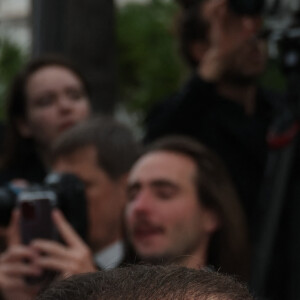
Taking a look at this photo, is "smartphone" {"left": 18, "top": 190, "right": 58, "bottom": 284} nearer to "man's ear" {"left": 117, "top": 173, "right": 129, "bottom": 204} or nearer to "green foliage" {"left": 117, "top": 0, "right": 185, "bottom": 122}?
"man's ear" {"left": 117, "top": 173, "right": 129, "bottom": 204}

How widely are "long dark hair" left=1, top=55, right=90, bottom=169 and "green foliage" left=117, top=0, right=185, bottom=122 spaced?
489 inches

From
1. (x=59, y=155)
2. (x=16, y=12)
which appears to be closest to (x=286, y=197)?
(x=59, y=155)

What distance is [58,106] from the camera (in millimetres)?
3723

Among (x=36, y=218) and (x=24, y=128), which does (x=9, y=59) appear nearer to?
(x=24, y=128)

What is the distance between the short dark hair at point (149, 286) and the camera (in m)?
0.94

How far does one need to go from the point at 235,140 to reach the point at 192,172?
1.08 ft

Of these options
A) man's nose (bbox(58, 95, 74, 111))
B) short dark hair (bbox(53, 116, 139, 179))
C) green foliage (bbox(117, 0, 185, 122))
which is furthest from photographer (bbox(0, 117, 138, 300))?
green foliage (bbox(117, 0, 185, 122))

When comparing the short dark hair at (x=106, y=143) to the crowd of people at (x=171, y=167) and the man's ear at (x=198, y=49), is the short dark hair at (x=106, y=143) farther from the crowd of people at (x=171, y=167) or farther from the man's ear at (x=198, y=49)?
the man's ear at (x=198, y=49)

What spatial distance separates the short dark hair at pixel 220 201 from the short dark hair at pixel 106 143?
8.9 inches

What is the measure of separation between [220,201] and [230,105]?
515mm

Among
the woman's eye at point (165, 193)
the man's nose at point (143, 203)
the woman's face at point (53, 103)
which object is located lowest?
the man's nose at point (143, 203)

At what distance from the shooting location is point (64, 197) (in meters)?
2.97

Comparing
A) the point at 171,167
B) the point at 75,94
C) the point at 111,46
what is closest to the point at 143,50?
the point at 111,46

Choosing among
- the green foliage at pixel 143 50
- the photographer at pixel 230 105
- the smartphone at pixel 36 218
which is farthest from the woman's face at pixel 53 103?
the green foliage at pixel 143 50
